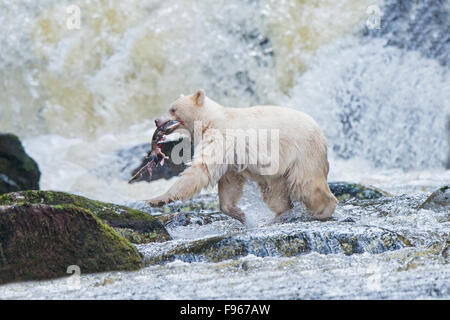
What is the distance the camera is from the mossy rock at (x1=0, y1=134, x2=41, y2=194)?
10664mm

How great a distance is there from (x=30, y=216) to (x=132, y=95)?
33.1ft

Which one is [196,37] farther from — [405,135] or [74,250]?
[74,250]

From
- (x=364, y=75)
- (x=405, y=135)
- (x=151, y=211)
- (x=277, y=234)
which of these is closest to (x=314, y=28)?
(x=364, y=75)

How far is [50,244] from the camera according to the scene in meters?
5.31

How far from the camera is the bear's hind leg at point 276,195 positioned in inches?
269

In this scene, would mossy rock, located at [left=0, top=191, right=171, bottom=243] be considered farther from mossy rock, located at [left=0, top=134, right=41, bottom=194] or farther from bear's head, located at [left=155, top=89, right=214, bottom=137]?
mossy rock, located at [left=0, top=134, right=41, bottom=194]

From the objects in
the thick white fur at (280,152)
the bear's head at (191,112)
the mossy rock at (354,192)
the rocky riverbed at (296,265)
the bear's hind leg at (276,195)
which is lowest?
the mossy rock at (354,192)

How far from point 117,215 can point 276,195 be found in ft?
5.12

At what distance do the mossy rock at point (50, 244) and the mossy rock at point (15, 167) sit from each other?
18.1ft

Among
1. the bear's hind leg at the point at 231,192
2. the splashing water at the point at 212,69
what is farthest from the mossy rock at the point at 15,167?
the bear's hind leg at the point at 231,192

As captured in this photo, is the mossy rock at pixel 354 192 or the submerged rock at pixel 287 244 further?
the mossy rock at pixel 354 192

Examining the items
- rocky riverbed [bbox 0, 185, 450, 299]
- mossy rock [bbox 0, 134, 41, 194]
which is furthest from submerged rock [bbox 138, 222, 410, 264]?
mossy rock [bbox 0, 134, 41, 194]

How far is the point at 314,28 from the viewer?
49.8 ft

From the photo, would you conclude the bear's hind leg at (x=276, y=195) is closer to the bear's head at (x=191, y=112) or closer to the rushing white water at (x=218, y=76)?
the bear's head at (x=191, y=112)
